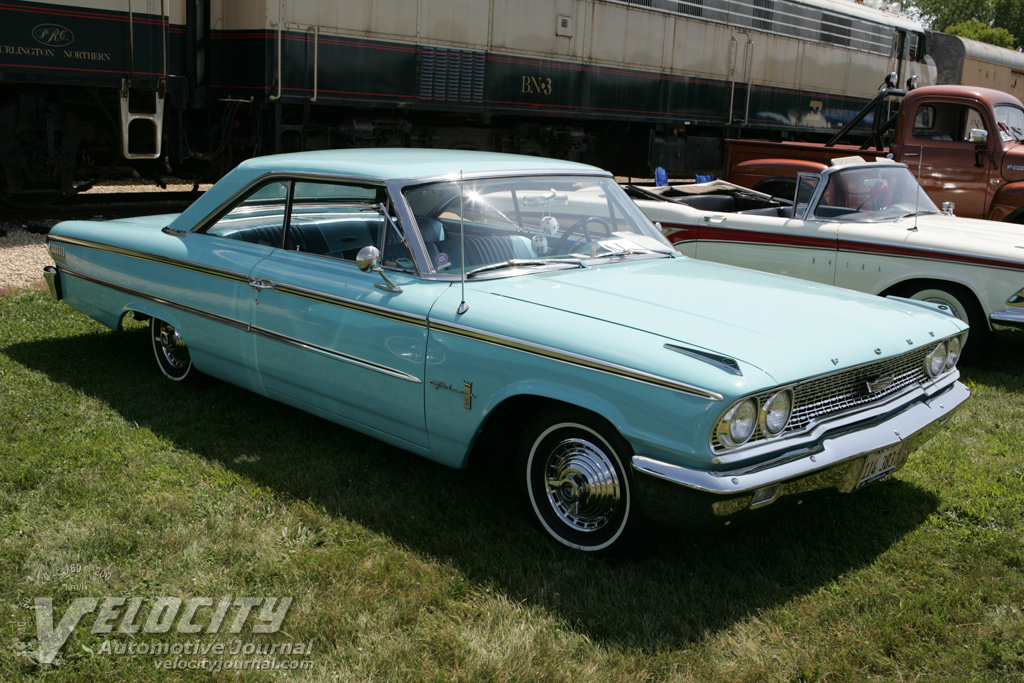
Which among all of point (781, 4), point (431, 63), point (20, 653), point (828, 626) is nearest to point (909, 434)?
point (828, 626)

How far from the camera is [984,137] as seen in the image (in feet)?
28.3

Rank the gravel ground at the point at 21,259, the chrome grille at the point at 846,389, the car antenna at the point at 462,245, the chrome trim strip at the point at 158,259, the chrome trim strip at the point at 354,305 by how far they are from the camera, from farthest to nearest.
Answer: the gravel ground at the point at 21,259, the chrome trim strip at the point at 158,259, the chrome trim strip at the point at 354,305, the car antenna at the point at 462,245, the chrome grille at the point at 846,389

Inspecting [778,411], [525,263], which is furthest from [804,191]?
[778,411]

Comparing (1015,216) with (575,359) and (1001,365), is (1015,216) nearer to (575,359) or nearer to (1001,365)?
(1001,365)

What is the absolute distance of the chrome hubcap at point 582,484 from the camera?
3.19m

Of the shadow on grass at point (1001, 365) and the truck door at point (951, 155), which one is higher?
the truck door at point (951, 155)

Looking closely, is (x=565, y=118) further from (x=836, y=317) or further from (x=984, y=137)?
(x=836, y=317)

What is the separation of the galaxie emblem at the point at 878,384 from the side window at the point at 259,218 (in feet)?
8.70

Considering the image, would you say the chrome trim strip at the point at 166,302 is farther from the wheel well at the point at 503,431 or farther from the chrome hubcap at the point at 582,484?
the chrome hubcap at the point at 582,484

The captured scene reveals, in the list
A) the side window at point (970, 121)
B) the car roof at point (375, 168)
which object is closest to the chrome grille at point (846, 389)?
the car roof at point (375, 168)

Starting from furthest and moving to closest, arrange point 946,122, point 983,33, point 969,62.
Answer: point 983,33, point 969,62, point 946,122

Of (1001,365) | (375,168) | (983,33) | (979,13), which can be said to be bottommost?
(1001,365)

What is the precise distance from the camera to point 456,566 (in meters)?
3.27

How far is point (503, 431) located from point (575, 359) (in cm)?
59
